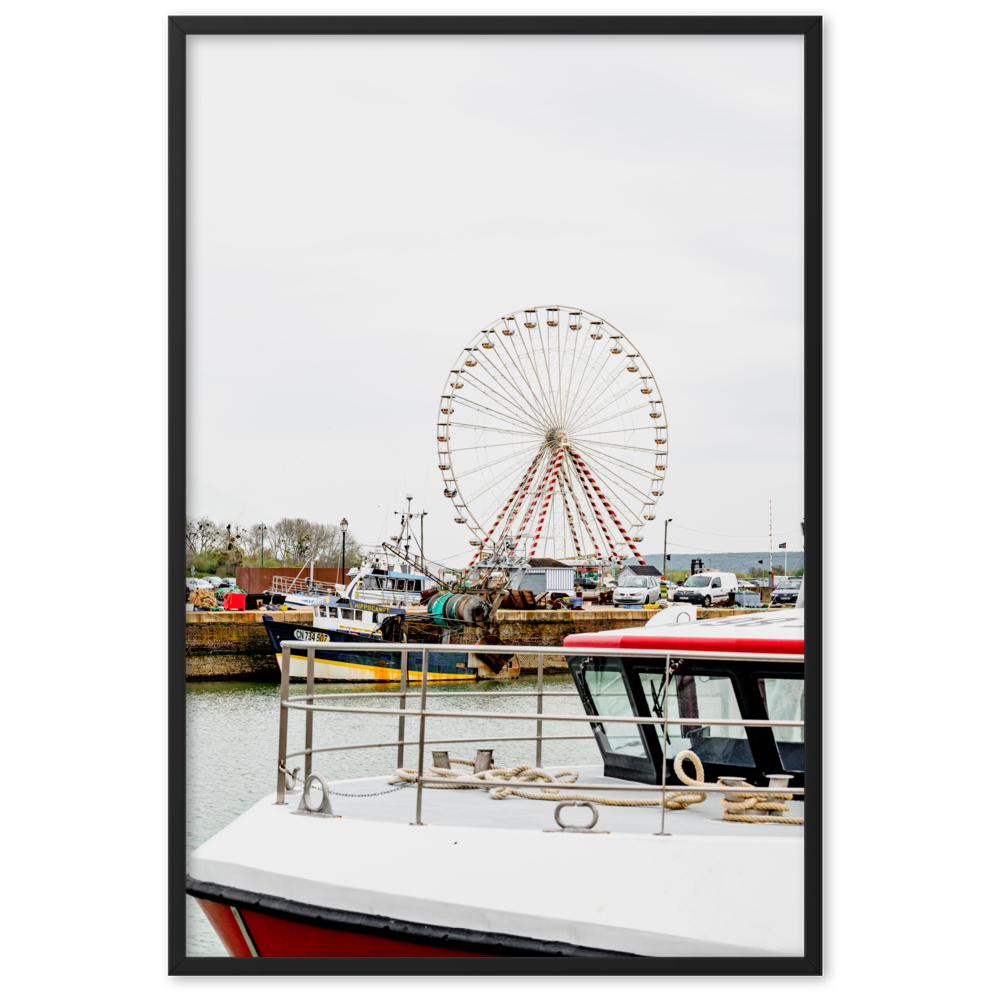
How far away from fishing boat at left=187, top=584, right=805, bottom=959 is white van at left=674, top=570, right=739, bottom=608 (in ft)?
106

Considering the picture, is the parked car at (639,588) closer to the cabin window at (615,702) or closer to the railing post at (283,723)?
the cabin window at (615,702)

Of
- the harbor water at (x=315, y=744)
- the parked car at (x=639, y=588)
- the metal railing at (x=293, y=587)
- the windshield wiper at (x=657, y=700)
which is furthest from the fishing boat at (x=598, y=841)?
the parked car at (x=639, y=588)

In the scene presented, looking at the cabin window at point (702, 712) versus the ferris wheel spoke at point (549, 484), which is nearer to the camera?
the cabin window at point (702, 712)

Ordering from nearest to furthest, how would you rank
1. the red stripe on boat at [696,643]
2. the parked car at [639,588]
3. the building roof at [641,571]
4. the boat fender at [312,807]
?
the red stripe on boat at [696,643], the boat fender at [312,807], the parked car at [639,588], the building roof at [641,571]

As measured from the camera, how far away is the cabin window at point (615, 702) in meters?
5.46

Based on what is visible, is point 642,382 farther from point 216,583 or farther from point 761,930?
point 761,930

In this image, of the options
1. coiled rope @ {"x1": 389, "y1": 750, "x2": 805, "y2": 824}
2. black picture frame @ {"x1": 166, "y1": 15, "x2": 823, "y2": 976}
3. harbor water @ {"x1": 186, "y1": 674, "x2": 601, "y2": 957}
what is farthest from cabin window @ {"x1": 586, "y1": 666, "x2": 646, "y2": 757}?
Answer: harbor water @ {"x1": 186, "y1": 674, "x2": 601, "y2": 957}

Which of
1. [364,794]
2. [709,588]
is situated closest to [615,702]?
[364,794]

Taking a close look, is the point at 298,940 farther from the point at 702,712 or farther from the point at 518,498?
the point at 518,498

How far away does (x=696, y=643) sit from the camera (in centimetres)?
520

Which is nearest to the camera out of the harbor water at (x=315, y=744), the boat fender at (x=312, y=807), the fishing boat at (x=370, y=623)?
the boat fender at (x=312, y=807)

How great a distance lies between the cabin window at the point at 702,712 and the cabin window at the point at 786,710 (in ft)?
0.51
